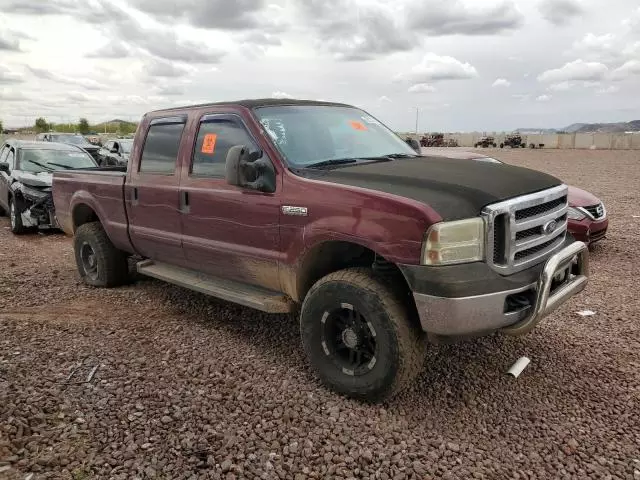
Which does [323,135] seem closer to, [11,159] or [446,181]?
[446,181]

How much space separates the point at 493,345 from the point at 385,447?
68.8 inches

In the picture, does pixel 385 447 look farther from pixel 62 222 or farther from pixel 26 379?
pixel 62 222

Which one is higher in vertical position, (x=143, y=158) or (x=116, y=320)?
(x=143, y=158)

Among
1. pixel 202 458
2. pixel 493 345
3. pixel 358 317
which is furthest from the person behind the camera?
pixel 493 345

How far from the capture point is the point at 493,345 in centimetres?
437

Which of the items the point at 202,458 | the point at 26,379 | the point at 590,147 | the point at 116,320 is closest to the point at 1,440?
the point at 26,379

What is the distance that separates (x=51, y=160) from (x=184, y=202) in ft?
24.5

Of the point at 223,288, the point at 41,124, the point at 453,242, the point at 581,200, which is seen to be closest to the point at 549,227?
the point at 453,242

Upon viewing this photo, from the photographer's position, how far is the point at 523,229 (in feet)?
10.8

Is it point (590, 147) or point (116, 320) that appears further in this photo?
point (590, 147)

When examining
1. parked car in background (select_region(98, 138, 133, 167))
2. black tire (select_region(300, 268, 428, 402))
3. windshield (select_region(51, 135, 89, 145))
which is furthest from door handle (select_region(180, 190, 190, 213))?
windshield (select_region(51, 135, 89, 145))

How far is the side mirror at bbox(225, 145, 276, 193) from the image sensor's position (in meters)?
3.70

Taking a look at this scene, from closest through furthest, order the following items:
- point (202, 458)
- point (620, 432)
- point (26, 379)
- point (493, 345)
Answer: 1. point (202, 458)
2. point (620, 432)
3. point (26, 379)
4. point (493, 345)

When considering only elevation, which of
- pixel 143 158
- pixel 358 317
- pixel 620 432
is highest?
pixel 143 158
